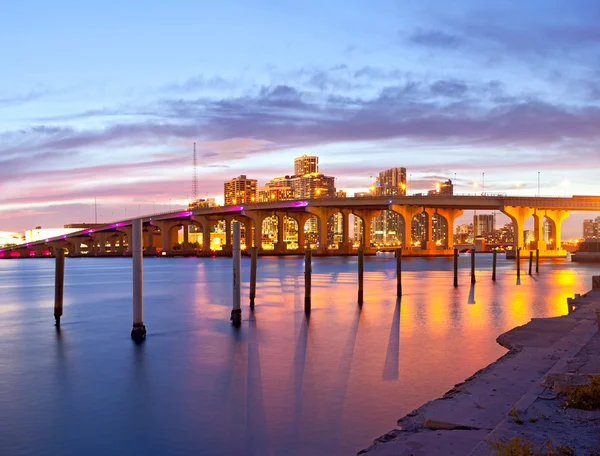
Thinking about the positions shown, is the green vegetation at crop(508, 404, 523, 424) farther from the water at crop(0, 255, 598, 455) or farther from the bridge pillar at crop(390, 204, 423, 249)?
the bridge pillar at crop(390, 204, 423, 249)

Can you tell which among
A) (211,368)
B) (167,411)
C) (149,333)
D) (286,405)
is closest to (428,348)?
(211,368)

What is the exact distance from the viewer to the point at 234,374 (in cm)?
1895

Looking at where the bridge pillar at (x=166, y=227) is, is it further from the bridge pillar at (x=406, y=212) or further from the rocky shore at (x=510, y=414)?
the rocky shore at (x=510, y=414)

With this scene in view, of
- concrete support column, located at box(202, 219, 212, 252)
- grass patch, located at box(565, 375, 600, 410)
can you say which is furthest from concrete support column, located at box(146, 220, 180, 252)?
grass patch, located at box(565, 375, 600, 410)

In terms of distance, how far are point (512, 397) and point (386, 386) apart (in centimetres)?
493

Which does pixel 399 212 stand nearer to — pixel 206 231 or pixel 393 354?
pixel 206 231

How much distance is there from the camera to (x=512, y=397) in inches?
478

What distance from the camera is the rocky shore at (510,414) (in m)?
8.81

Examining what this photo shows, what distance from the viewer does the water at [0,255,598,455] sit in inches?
499

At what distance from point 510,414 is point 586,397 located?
1.51 m

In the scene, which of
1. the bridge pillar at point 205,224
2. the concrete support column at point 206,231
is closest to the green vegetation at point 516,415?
the bridge pillar at point 205,224

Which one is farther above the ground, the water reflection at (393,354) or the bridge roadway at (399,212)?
the bridge roadway at (399,212)

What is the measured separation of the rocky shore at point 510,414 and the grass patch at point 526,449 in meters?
0.10

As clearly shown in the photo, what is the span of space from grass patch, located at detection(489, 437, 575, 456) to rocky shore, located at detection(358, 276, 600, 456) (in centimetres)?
10
